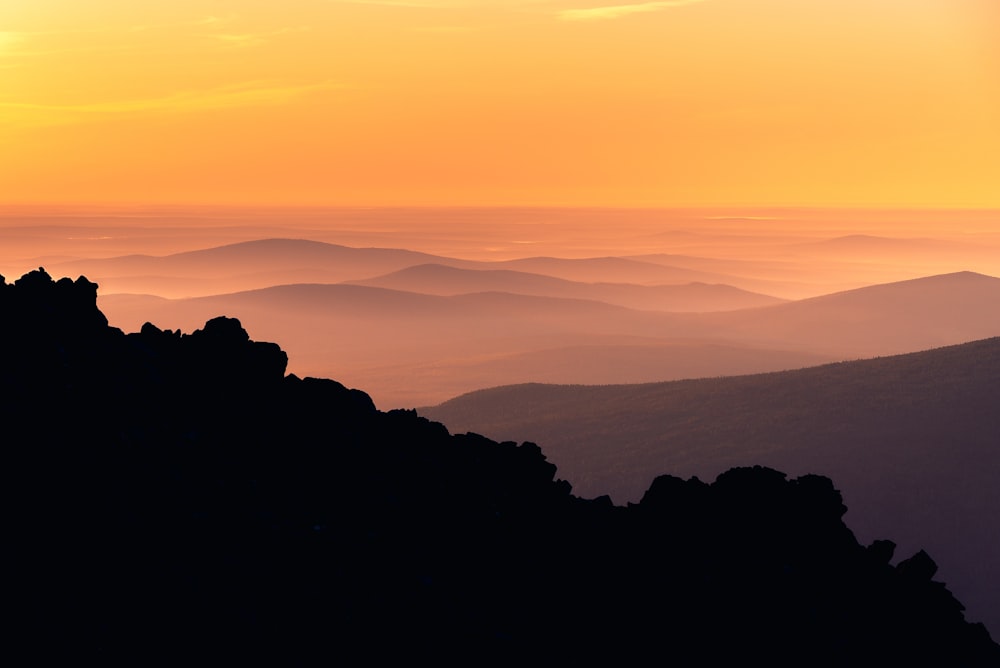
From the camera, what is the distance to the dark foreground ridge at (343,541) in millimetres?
18219

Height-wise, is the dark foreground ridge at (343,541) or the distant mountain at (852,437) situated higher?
the dark foreground ridge at (343,541)

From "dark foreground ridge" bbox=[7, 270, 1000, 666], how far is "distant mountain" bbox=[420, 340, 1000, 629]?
6371 cm

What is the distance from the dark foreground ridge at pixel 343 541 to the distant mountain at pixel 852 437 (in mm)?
63713

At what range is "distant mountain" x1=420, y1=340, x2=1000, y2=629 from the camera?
9481 cm

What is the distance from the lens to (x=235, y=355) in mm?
25438

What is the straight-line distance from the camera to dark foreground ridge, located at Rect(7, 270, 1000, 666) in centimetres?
1822

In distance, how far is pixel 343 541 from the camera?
20797 millimetres

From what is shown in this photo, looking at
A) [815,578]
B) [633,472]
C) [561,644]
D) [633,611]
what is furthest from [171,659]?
[633,472]

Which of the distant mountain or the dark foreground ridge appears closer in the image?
the dark foreground ridge

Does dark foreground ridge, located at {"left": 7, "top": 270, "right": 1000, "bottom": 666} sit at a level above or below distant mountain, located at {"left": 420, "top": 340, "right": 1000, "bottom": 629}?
above

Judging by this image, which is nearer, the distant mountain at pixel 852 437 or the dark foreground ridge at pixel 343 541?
the dark foreground ridge at pixel 343 541

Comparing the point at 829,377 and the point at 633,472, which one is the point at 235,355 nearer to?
the point at 633,472

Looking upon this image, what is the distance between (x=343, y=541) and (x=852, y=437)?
97047 millimetres

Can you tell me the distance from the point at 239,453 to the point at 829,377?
11764 cm
